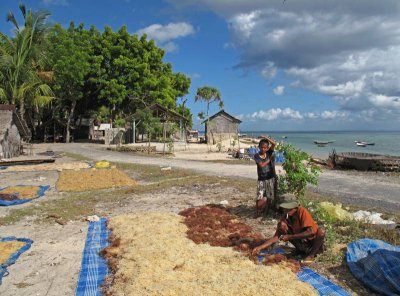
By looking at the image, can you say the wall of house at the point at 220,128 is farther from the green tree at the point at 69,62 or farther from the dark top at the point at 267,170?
the dark top at the point at 267,170

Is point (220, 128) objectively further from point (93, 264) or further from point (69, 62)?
point (93, 264)

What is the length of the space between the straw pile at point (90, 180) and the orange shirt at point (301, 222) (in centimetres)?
779

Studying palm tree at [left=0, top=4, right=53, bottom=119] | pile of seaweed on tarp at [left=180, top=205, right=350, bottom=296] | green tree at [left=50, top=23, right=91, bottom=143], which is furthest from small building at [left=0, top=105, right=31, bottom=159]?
pile of seaweed on tarp at [left=180, top=205, right=350, bottom=296]

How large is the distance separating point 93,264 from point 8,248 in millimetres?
1650

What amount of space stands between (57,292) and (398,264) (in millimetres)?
4198

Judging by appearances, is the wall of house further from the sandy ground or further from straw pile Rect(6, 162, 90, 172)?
the sandy ground

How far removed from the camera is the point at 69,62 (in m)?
32.1

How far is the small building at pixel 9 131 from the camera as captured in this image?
1988cm

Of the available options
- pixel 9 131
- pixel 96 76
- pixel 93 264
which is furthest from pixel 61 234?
pixel 96 76

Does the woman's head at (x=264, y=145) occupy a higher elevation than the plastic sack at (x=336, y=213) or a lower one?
higher

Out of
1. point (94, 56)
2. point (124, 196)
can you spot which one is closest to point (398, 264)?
point (124, 196)

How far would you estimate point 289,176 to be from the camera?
7766 mm

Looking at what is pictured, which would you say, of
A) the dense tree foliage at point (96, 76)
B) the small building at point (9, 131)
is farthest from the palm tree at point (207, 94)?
the small building at point (9, 131)

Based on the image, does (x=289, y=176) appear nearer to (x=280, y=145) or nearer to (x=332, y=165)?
(x=280, y=145)
